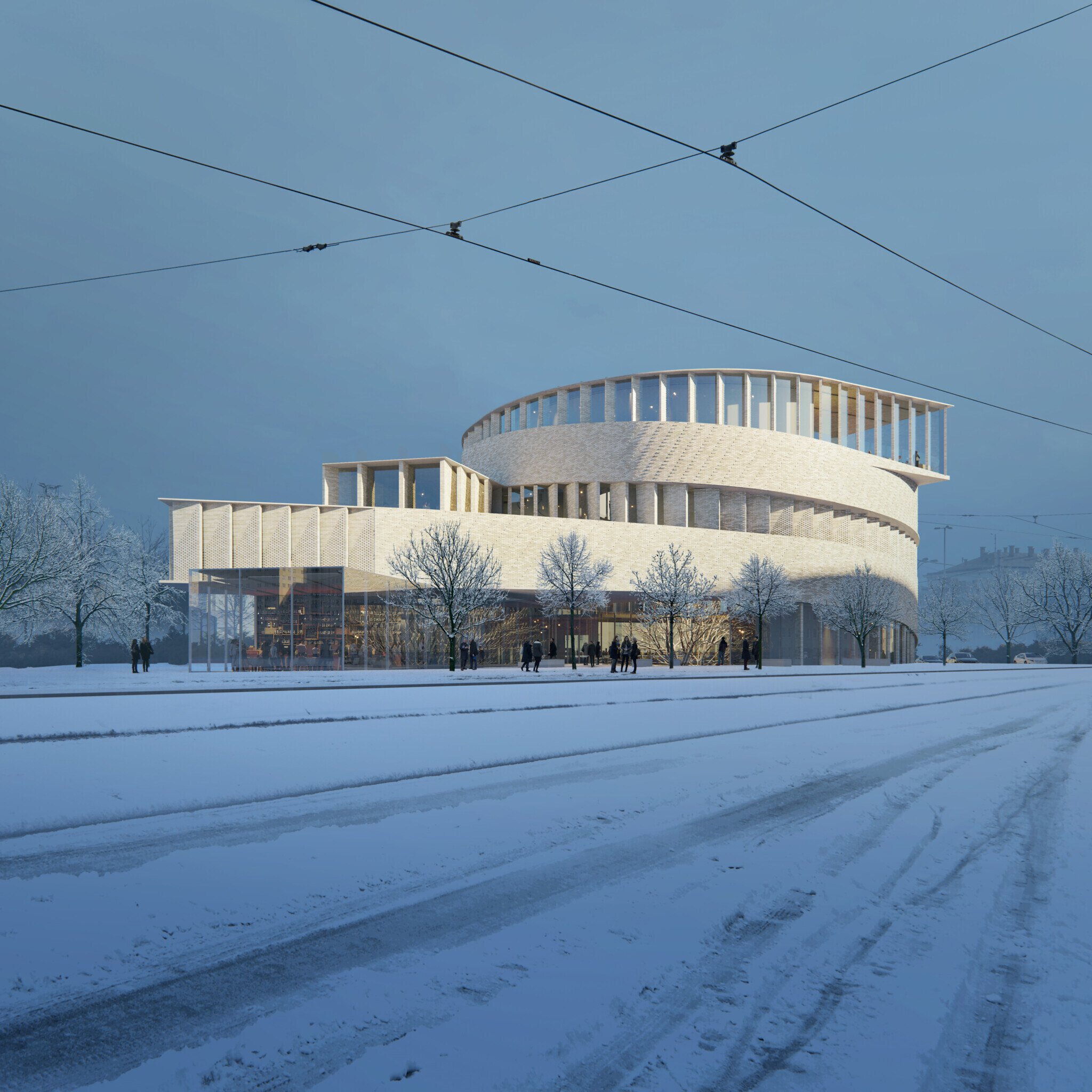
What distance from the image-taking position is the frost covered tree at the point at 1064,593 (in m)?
66.4

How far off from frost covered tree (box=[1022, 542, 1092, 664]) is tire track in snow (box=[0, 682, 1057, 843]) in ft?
199

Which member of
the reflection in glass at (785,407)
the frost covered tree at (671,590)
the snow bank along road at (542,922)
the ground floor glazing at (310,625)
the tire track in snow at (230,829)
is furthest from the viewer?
the reflection in glass at (785,407)

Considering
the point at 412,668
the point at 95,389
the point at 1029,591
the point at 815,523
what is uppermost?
the point at 95,389

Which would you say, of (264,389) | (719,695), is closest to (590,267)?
(264,389)

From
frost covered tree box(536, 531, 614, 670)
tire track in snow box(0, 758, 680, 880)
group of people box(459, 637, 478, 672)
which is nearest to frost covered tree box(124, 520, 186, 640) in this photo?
group of people box(459, 637, 478, 672)

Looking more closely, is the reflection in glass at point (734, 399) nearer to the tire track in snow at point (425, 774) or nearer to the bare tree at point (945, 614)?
the bare tree at point (945, 614)

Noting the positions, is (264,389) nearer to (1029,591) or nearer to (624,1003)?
(1029,591)

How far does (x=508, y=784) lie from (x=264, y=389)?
161757mm

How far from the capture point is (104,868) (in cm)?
543

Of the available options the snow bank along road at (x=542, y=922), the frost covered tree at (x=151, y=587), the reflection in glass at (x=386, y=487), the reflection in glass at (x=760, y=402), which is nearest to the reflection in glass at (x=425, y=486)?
the reflection in glass at (x=386, y=487)

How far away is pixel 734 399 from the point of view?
55.7 m

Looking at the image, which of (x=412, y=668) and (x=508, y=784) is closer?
(x=508, y=784)

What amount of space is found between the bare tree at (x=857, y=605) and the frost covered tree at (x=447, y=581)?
77.6 ft

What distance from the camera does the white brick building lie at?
41.4 meters
